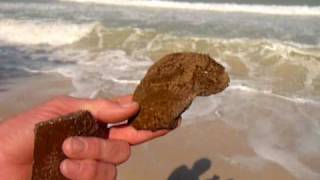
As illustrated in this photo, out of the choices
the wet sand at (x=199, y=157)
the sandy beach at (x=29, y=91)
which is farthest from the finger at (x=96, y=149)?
the sandy beach at (x=29, y=91)

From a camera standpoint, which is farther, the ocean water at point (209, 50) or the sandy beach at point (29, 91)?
the sandy beach at point (29, 91)

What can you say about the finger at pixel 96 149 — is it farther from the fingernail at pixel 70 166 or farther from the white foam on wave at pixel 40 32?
the white foam on wave at pixel 40 32

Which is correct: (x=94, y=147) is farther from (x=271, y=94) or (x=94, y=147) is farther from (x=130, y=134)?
(x=271, y=94)

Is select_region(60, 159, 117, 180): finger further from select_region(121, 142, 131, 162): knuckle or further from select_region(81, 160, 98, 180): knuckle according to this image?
select_region(121, 142, 131, 162): knuckle

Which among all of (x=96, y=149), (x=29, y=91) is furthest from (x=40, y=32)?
(x=96, y=149)

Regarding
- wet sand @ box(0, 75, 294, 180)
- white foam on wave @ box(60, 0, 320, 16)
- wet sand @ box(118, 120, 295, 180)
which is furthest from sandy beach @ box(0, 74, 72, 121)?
white foam on wave @ box(60, 0, 320, 16)

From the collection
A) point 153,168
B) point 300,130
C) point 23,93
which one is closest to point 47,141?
point 153,168
